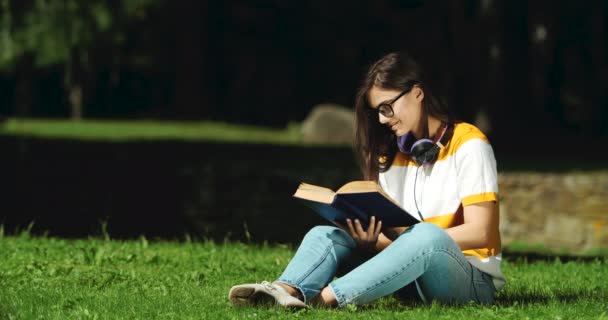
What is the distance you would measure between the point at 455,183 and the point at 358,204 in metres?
0.55

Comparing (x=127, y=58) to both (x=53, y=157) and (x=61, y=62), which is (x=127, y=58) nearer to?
(x=61, y=62)

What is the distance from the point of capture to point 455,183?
4953mm

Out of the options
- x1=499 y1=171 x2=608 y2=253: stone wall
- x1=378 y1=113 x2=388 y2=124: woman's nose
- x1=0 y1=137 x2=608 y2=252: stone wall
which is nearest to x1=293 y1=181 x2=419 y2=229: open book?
x1=378 y1=113 x2=388 y2=124: woman's nose

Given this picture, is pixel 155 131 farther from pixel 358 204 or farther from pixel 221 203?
pixel 358 204

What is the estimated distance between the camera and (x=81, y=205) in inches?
481

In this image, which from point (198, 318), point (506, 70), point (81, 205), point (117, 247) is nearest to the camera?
point (198, 318)

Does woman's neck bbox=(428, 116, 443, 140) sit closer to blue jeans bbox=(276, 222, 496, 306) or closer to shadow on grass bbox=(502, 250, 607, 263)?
blue jeans bbox=(276, 222, 496, 306)

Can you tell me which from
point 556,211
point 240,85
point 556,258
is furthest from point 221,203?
point 240,85

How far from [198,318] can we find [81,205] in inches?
310

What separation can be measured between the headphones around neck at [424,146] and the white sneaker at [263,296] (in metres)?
0.92

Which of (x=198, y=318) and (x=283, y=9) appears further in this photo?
(x=283, y=9)

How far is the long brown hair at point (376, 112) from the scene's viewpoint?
4.97 metres

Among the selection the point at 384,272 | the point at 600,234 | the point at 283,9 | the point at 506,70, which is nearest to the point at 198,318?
the point at 384,272

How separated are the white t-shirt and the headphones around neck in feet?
0.09
